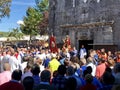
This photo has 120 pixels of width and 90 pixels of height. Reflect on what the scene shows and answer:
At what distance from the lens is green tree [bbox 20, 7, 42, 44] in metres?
57.3

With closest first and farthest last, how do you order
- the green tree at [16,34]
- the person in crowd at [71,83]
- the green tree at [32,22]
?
the person in crowd at [71,83] < the green tree at [32,22] < the green tree at [16,34]

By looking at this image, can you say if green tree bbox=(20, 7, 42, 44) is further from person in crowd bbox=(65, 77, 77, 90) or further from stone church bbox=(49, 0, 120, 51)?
person in crowd bbox=(65, 77, 77, 90)

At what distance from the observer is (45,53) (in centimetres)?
1939

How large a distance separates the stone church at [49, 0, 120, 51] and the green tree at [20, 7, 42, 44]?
25.7 metres

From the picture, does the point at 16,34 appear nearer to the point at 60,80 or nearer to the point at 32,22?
the point at 32,22

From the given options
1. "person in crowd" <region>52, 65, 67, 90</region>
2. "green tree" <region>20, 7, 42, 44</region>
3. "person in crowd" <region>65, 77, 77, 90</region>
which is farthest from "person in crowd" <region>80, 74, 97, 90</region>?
"green tree" <region>20, 7, 42, 44</region>

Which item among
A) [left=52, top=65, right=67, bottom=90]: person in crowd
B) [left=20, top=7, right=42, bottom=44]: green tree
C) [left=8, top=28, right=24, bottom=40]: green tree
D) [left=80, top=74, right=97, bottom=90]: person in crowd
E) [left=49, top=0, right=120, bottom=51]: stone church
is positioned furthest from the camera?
[left=8, top=28, right=24, bottom=40]: green tree

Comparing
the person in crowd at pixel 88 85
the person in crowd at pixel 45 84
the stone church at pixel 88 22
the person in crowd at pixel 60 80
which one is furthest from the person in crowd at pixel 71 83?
the stone church at pixel 88 22

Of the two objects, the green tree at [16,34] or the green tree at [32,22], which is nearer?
the green tree at [32,22]

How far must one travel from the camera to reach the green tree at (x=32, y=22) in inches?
2258

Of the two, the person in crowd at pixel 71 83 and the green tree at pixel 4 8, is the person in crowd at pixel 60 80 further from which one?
the green tree at pixel 4 8

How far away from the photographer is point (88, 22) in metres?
26.7

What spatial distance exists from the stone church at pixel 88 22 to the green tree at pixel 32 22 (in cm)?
2573

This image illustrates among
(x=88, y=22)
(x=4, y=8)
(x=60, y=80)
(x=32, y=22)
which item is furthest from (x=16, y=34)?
(x=60, y=80)
